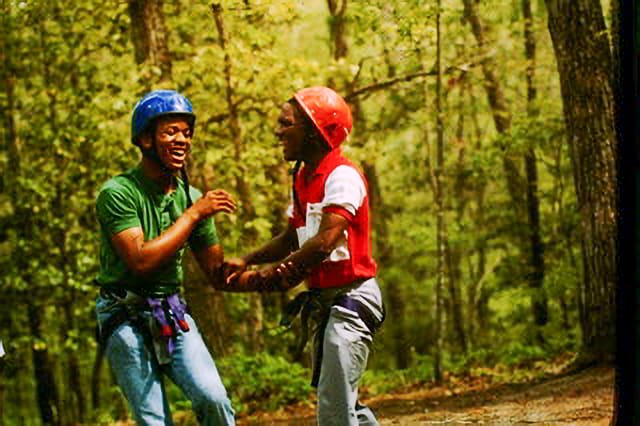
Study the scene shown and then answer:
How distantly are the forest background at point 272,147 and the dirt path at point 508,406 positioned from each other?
0.48 m

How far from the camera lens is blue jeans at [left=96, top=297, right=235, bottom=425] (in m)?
3.85

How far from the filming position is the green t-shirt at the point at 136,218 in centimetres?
401

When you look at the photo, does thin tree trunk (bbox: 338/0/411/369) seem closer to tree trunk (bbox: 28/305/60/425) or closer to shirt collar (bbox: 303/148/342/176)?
tree trunk (bbox: 28/305/60/425)

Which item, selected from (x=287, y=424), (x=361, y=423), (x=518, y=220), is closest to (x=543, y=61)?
(x=518, y=220)

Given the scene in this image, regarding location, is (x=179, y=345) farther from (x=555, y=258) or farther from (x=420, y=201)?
(x=420, y=201)

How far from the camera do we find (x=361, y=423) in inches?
164

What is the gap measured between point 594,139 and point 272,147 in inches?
171

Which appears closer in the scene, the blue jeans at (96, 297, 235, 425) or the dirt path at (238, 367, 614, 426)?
the blue jeans at (96, 297, 235, 425)

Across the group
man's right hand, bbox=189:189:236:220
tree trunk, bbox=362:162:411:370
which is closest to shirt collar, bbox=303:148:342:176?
man's right hand, bbox=189:189:236:220

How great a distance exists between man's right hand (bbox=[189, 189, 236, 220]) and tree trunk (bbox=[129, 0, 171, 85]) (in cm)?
580

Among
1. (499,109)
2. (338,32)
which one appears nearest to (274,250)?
(338,32)

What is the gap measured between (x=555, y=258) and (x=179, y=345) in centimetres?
974

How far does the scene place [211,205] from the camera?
4109 mm

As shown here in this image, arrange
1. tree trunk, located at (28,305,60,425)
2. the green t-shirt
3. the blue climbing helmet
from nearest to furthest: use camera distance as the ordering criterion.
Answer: the green t-shirt < the blue climbing helmet < tree trunk, located at (28,305,60,425)
